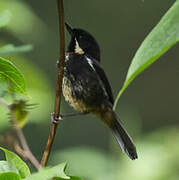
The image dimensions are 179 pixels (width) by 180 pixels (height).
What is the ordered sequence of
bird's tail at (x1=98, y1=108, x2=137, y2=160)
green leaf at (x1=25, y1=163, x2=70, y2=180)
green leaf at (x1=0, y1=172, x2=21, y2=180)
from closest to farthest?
green leaf at (x1=25, y1=163, x2=70, y2=180) < green leaf at (x1=0, y1=172, x2=21, y2=180) < bird's tail at (x1=98, y1=108, x2=137, y2=160)

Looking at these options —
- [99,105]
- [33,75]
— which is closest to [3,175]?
[33,75]

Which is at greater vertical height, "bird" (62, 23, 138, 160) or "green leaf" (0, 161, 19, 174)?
"bird" (62, 23, 138, 160)

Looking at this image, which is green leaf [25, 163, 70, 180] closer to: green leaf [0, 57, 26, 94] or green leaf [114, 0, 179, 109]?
green leaf [114, 0, 179, 109]

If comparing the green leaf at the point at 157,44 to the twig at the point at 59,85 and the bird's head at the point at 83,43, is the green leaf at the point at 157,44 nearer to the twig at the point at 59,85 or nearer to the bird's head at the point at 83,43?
the twig at the point at 59,85

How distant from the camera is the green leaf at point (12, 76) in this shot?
1.30m

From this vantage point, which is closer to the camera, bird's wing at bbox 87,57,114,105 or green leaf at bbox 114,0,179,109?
green leaf at bbox 114,0,179,109

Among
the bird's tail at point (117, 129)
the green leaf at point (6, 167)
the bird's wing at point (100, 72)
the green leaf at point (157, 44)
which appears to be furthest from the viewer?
the bird's wing at point (100, 72)

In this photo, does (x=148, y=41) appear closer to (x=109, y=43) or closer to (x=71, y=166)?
(x=71, y=166)

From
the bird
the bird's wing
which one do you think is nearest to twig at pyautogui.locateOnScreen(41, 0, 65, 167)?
the bird

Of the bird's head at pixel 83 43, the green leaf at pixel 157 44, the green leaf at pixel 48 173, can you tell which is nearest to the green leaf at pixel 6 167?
the green leaf at pixel 48 173

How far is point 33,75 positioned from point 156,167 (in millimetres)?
972

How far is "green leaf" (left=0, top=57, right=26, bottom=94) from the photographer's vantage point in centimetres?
130

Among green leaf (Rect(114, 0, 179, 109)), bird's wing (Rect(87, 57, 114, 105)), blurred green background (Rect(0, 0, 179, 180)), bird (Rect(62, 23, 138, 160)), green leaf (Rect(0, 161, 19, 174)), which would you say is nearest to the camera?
green leaf (Rect(114, 0, 179, 109))

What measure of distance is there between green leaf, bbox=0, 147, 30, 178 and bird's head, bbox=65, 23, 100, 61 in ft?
8.77
